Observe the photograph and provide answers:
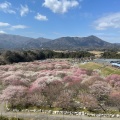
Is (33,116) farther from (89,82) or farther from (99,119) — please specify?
(89,82)

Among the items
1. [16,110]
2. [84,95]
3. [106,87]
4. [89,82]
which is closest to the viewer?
[16,110]

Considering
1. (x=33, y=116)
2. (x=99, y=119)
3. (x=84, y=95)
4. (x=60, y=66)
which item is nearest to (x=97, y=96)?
(x=84, y=95)

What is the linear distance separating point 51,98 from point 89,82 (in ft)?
28.7

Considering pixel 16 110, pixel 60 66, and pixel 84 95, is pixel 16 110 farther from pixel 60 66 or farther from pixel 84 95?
pixel 60 66

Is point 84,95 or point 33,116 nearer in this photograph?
point 33,116

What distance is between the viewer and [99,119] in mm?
24531

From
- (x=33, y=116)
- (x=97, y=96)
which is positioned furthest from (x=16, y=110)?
(x=97, y=96)

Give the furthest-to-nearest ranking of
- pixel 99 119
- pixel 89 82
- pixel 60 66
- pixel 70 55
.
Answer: pixel 70 55 < pixel 60 66 < pixel 89 82 < pixel 99 119

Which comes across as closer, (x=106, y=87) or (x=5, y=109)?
(x=5, y=109)

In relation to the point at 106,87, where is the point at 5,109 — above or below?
below

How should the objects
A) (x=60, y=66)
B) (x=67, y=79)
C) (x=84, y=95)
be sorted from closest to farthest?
(x=84, y=95), (x=67, y=79), (x=60, y=66)

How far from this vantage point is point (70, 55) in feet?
474

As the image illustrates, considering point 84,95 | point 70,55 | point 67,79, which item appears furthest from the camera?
point 70,55

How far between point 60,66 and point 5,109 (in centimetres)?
4130
